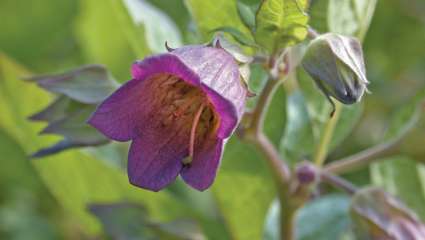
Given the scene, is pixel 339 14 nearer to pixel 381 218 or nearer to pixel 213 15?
pixel 213 15

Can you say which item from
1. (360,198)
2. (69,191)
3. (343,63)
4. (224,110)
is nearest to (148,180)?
(224,110)

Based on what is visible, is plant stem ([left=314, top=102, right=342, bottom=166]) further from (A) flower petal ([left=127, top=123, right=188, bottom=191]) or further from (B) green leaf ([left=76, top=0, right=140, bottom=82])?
(B) green leaf ([left=76, top=0, right=140, bottom=82])

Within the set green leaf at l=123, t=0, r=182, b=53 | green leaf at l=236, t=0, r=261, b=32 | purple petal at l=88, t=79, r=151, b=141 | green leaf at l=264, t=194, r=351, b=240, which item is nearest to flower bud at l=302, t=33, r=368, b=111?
green leaf at l=236, t=0, r=261, b=32

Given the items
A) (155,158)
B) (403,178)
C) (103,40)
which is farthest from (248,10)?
(103,40)

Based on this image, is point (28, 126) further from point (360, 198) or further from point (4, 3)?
point (4, 3)

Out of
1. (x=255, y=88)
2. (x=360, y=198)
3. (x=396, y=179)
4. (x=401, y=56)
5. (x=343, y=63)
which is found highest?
(x=343, y=63)

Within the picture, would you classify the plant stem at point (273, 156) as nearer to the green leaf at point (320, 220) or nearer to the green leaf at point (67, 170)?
the green leaf at point (320, 220)

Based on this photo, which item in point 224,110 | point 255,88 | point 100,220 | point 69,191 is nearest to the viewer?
point 224,110
